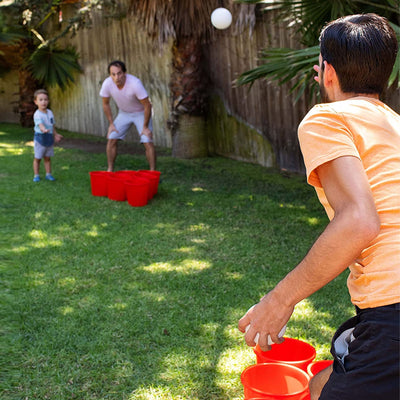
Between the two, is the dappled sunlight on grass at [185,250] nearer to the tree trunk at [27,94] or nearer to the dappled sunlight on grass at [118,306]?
the dappled sunlight on grass at [118,306]

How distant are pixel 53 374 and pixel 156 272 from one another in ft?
5.25

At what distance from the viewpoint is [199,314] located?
3.74 metres

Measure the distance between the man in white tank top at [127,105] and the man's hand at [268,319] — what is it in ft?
19.8

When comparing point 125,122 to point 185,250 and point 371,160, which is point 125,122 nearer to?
point 185,250

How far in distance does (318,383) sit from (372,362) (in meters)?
0.60

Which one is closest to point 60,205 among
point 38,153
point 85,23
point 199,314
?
point 38,153

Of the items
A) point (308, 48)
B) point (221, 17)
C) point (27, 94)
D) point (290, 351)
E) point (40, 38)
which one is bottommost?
point (290, 351)

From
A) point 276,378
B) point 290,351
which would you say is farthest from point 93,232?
point 276,378

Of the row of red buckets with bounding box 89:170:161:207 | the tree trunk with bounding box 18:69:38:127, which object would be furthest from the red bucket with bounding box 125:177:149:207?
the tree trunk with bounding box 18:69:38:127

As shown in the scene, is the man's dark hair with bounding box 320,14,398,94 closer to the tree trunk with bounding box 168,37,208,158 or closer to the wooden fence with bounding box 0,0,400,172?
the wooden fence with bounding box 0,0,400,172

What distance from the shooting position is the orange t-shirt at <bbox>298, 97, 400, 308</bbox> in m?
1.55

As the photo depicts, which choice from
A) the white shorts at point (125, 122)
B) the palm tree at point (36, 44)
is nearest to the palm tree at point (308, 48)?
the white shorts at point (125, 122)

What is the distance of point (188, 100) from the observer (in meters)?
9.52

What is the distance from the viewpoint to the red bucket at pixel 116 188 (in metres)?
6.72
